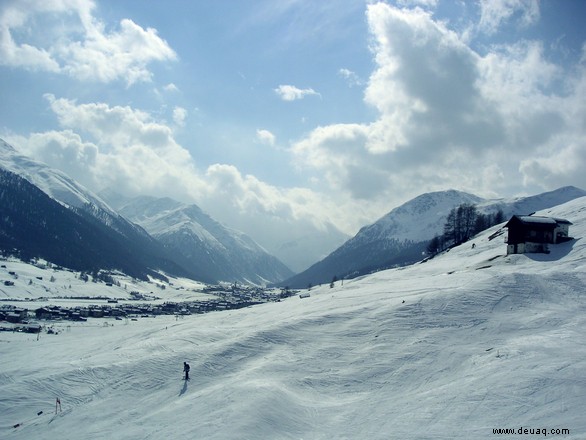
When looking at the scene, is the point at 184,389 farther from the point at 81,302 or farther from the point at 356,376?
the point at 81,302

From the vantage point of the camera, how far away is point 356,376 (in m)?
28.4

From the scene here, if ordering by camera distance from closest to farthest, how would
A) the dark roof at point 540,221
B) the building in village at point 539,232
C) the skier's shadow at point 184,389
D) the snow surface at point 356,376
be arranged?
1. the snow surface at point 356,376
2. the skier's shadow at point 184,389
3. the building in village at point 539,232
4. the dark roof at point 540,221

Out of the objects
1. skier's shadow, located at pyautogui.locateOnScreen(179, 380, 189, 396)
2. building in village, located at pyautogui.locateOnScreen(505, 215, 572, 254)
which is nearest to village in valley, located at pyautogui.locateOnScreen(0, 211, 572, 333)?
building in village, located at pyautogui.locateOnScreen(505, 215, 572, 254)

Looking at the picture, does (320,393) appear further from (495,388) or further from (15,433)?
(15,433)

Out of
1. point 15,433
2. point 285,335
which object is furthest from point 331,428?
point 15,433

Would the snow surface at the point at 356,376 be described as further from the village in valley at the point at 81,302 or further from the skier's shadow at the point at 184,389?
the village in valley at the point at 81,302

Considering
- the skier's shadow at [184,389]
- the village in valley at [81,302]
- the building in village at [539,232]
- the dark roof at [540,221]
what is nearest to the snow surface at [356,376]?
the skier's shadow at [184,389]

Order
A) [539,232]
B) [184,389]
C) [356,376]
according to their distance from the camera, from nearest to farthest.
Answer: [356,376], [184,389], [539,232]

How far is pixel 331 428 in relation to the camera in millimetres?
22672

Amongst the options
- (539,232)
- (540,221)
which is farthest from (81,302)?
(540,221)

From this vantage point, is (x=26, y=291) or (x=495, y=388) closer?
(x=495, y=388)

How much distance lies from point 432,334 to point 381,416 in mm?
11635

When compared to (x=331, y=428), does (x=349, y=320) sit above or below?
above

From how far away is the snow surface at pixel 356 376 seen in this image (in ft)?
72.1
